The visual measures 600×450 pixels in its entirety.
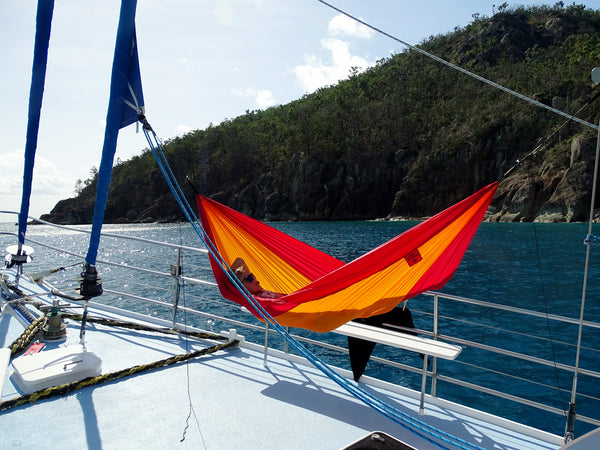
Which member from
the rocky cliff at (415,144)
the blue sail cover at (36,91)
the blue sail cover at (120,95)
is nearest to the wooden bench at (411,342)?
the blue sail cover at (120,95)

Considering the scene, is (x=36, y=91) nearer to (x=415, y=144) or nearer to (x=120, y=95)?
(x=120, y=95)

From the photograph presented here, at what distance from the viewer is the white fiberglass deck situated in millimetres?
2117

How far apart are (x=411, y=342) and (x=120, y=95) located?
2236 millimetres

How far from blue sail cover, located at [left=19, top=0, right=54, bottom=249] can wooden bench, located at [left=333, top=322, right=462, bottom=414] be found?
2.84m

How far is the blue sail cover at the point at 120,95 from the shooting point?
8.40ft

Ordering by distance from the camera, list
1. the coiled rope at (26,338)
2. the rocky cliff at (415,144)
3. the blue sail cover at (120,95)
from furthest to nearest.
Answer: the rocky cliff at (415,144), the coiled rope at (26,338), the blue sail cover at (120,95)

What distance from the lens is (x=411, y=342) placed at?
2.62 meters

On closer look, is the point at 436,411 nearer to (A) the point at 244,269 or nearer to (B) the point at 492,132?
(A) the point at 244,269

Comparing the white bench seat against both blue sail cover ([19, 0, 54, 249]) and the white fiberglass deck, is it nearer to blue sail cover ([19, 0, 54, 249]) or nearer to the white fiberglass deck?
the white fiberglass deck

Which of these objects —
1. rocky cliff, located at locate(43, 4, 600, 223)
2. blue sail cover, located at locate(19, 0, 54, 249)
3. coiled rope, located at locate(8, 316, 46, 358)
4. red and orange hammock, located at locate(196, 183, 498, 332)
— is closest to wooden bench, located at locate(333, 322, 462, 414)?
red and orange hammock, located at locate(196, 183, 498, 332)

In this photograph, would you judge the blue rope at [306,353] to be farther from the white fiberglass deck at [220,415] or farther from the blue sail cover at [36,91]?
the blue sail cover at [36,91]

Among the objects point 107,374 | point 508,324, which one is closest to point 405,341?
point 107,374

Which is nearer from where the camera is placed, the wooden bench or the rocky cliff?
the wooden bench

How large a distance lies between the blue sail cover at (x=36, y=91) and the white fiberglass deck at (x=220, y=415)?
5.79 feet
